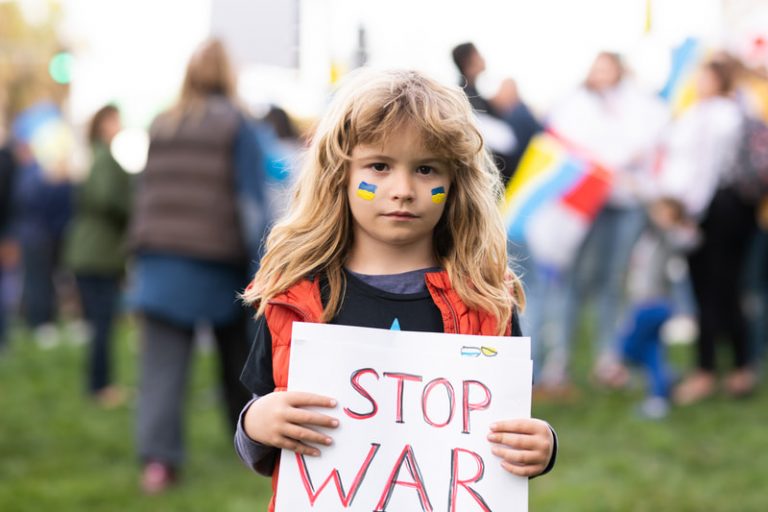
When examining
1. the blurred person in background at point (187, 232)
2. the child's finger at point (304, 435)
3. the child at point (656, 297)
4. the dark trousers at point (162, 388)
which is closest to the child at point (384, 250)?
the child's finger at point (304, 435)

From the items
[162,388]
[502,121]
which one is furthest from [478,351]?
[502,121]

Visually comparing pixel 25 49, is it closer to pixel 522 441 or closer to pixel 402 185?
pixel 402 185

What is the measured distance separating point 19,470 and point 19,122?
7.04 metres

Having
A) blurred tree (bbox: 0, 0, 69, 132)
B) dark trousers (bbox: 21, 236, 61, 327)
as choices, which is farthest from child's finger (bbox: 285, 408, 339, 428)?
blurred tree (bbox: 0, 0, 69, 132)

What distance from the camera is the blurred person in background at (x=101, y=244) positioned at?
684cm

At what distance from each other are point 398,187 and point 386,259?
187 mm

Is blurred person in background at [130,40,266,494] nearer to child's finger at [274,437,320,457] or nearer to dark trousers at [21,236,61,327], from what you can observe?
child's finger at [274,437,320,457]

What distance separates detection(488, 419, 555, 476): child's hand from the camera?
2.00 metres

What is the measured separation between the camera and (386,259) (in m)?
2.17

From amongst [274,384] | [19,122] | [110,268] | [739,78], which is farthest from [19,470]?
[19,122]

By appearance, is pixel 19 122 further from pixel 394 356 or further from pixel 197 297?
pixel 394 356

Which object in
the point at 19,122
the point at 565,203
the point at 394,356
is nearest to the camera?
the point at 394,356

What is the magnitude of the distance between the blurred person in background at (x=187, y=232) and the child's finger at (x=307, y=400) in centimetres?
297

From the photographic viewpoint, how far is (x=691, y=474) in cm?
518
